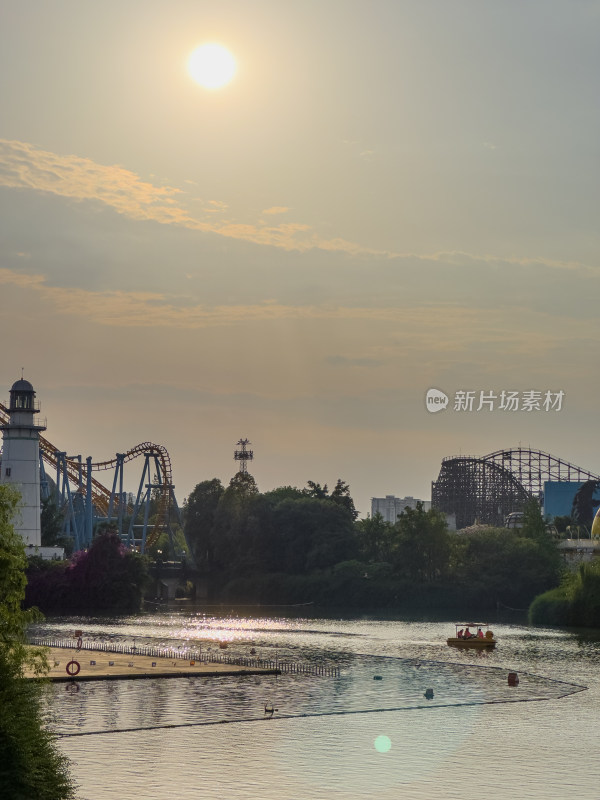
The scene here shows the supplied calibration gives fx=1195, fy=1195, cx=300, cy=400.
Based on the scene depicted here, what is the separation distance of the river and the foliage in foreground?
6.08m

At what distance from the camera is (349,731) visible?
47562 mm

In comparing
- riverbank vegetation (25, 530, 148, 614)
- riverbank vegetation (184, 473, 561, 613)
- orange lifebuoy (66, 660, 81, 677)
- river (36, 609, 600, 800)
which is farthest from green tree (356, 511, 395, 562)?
orange lifebuoy (66, 660, 81, 677)

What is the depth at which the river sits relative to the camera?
37781 millimetres

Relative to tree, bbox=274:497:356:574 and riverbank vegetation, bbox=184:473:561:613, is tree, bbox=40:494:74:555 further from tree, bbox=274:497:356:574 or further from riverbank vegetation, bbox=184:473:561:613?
tree, bbox=274:497:356:574

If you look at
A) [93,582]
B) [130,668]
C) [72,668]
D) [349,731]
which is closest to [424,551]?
[93,582]

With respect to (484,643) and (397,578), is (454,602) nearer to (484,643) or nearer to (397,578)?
(397,578)

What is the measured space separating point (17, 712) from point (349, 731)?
23.7 m

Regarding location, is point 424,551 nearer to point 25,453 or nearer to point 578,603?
point 578,603

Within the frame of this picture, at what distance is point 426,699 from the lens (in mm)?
57188

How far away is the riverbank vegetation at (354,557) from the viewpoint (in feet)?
449

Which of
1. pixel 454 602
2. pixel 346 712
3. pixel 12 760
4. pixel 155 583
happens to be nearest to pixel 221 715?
pixel 346 712

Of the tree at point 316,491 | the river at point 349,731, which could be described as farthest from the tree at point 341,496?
the river at point 349,731

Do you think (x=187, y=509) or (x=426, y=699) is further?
(x=187, y=509)

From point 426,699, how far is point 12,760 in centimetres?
3459
